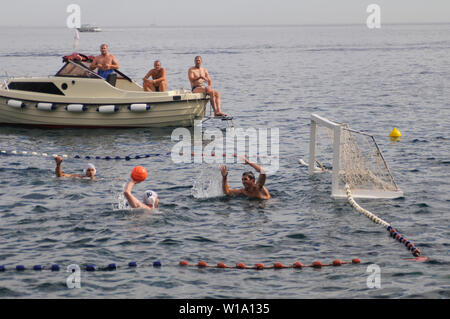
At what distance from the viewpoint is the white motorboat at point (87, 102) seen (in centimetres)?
2081

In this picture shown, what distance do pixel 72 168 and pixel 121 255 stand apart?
22.9 feet

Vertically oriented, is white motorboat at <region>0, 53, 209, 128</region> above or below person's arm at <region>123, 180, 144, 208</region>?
above

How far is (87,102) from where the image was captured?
2078cm

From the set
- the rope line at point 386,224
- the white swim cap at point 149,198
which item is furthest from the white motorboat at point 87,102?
the rope line at point 386,224

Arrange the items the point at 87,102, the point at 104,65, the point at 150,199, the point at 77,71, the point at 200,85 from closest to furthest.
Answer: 1. the point at 150,199
2. the point at 87,102
3. the point at 77,71
4. the point at 104,65
5. the point at 200,85

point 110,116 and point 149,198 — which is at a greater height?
point 110,116

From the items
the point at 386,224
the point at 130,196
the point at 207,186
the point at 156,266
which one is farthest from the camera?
the point at 207,186

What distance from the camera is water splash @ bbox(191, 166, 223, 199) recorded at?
13586 millimetres

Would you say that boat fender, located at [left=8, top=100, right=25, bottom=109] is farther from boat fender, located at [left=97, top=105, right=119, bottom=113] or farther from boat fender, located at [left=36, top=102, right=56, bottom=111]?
boat fender, located at [left=97, top=105, right=119, bottom=113]

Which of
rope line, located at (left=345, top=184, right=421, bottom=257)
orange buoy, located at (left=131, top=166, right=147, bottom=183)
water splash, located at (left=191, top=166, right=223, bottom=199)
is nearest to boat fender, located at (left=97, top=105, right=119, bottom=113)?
water splash, located at (left=191, top=166, right=223, bottom=199)

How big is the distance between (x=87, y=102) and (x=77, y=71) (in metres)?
1.12

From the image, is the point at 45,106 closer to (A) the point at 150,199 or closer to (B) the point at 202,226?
(A) the point at 150,199

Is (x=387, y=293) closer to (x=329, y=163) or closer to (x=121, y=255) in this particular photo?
(x=121, y=255)

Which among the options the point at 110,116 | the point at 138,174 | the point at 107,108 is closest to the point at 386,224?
the point at 138,174
